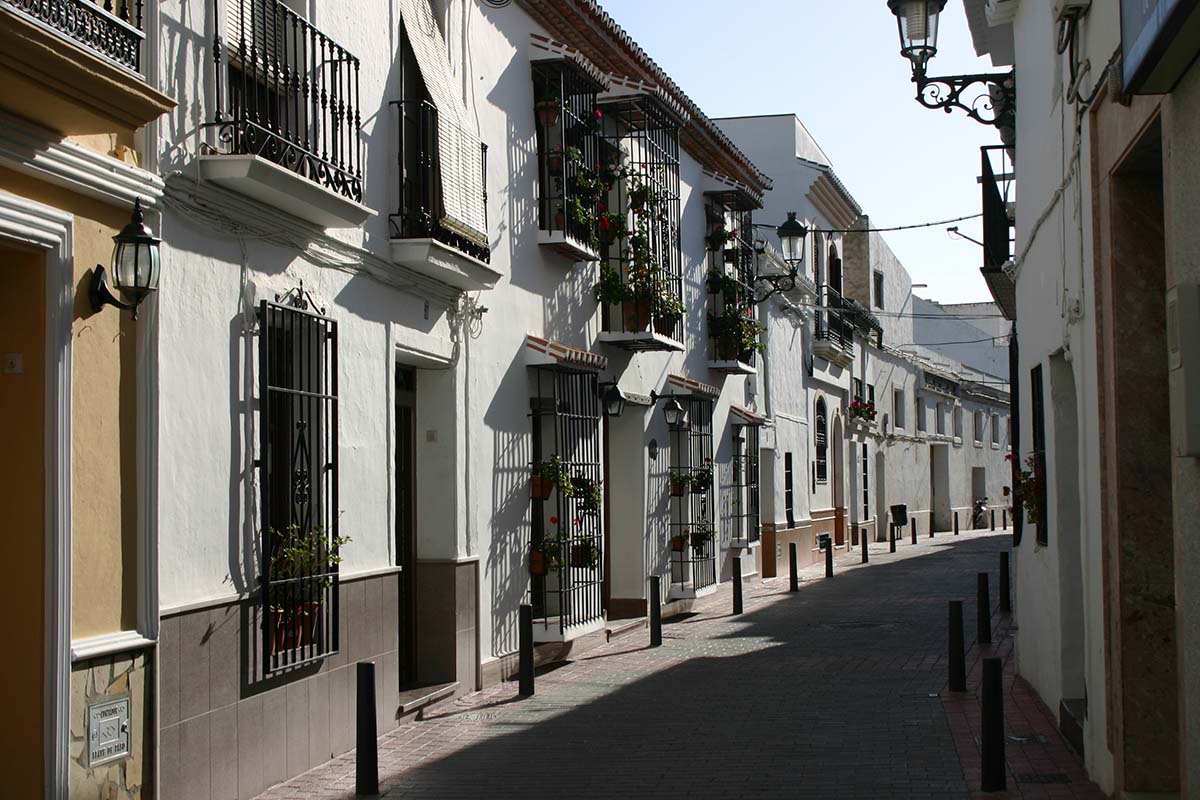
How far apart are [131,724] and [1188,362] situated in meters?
5.23

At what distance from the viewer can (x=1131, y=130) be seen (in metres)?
6.47

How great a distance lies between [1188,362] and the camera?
18.0 ft

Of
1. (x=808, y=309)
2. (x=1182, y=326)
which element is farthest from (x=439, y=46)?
(x=808, y=309)

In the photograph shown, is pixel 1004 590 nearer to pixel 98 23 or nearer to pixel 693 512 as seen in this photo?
pixel 693 512

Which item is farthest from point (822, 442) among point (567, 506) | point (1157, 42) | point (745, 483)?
point (1157, 42)

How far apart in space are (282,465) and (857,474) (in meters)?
27.2

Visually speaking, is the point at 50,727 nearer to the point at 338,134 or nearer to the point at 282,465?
the point at 282,465

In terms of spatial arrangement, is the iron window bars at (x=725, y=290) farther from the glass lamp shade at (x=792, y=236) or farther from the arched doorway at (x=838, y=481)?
the arched doorway at (x=838, y=481)

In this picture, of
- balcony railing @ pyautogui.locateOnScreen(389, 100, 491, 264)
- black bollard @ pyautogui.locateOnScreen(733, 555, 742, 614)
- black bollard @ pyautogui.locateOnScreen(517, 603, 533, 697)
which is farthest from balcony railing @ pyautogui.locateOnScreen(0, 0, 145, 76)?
black bollard @ pyautogui.locateOnScreen(733, 555, 742, 614)

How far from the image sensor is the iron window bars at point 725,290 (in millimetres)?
21031

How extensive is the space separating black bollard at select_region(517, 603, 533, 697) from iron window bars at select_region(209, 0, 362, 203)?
13.2 ft

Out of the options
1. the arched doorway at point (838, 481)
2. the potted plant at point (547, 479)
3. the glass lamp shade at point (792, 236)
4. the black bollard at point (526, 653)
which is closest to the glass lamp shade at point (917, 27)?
the potted plant at point (547, 479)

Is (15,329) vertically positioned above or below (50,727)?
above

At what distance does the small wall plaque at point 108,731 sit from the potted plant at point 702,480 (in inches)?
509
